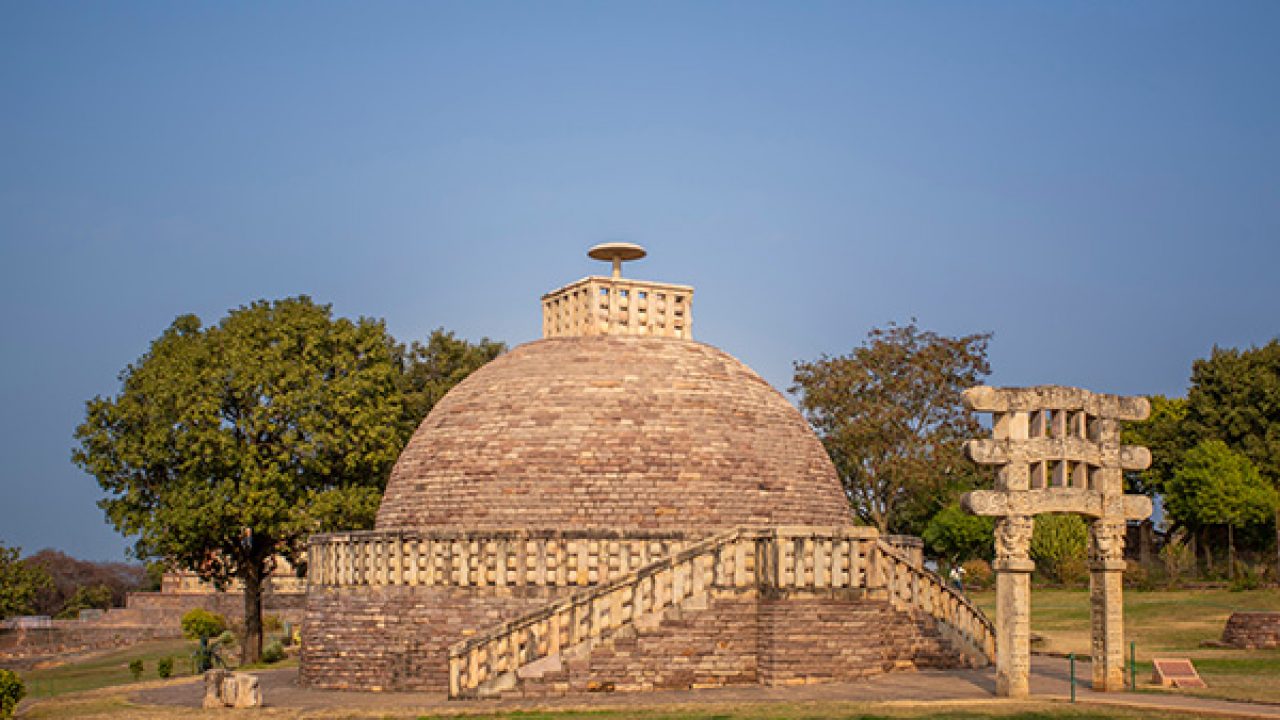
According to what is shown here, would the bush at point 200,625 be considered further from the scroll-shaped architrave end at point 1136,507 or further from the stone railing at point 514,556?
the scroll-shaped architrave end at point 1136,507

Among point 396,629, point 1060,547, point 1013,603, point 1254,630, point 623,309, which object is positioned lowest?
point 1254,630

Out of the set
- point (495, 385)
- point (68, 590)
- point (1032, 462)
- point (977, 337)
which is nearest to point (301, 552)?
point (495, 385)

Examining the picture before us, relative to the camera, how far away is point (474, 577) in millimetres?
19422

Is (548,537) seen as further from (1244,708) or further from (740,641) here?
(1244,708)

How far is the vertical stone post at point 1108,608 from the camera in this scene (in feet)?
53.9

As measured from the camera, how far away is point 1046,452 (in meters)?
16.2

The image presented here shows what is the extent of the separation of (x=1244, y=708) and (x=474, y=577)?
10667 millimetres

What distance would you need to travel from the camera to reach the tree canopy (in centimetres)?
3002

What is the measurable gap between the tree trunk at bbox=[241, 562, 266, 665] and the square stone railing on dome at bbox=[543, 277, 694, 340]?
11.8m

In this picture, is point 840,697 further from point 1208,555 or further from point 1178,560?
point 1208,555

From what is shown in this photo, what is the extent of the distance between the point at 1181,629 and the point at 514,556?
51.6 ft

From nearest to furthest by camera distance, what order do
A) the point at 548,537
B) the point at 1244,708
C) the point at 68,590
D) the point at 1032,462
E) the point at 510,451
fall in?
the point at 1244,708, the point at 1032,462, the point at 548,537, the point at 510,451, the point at 68,590

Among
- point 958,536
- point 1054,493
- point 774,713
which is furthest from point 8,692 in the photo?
point 958,536

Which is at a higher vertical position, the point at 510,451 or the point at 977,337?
the point at 977,337
